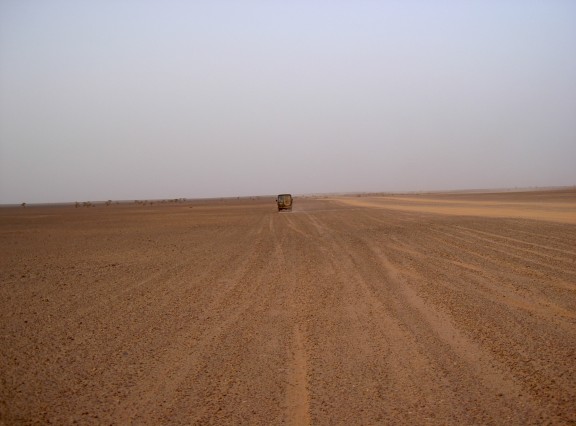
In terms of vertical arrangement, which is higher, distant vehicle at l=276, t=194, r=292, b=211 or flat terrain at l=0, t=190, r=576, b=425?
distant vehicle at l=276, t=194, r=292, b=211

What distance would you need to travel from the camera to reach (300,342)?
6289 millimetres

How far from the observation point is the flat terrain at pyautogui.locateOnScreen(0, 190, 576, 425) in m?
4.40

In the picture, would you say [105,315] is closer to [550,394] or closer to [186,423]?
[186,423]

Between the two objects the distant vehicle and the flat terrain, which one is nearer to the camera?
the flat terrain

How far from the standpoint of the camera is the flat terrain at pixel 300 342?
440cm

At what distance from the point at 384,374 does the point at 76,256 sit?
1515 centimetres

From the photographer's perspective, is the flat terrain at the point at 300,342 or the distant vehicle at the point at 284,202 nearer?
the flat terrain at the point at 300,342

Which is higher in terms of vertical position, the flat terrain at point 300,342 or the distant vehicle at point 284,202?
the distant vehicle at point 284,202

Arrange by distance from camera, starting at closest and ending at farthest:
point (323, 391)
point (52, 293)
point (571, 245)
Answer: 1. point (323, 391)
2. point (52, 293)
3. point (571, 245)

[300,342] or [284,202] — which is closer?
[300,342]

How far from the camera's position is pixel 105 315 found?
833 centimetres

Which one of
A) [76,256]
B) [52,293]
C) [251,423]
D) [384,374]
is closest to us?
[251,423]

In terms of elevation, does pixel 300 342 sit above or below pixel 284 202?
below

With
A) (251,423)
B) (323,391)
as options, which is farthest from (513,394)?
(251,423)
